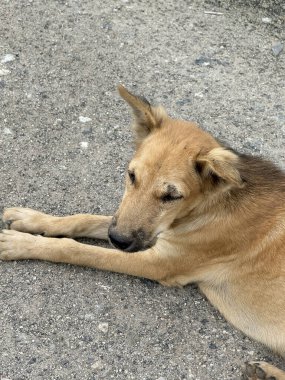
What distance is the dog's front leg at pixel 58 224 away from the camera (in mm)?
4438

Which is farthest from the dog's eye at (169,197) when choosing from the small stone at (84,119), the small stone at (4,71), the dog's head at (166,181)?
the small stone at (4,71)

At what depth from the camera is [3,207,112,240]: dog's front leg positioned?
4.44 metres

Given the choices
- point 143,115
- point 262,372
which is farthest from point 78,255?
point 262,372

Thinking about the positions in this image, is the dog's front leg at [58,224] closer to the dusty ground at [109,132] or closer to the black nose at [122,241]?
the dusty ground at [109,132]

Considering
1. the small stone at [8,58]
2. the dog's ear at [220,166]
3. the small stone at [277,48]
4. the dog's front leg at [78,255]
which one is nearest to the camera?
the dog's ear at [220,166]

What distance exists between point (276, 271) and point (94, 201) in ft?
5.42

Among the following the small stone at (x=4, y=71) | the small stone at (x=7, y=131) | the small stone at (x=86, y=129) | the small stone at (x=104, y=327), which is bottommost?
the small stone at (x=104, y=327)

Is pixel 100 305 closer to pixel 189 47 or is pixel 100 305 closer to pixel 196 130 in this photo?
pixel 196 130

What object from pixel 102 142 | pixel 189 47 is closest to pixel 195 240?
pixel 102 142

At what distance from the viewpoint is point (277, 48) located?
656 cm

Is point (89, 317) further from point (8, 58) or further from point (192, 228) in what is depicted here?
point (8, 58)

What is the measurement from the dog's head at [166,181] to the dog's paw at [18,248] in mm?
859

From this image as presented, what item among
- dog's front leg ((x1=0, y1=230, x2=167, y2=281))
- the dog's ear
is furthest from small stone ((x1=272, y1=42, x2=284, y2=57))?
dog's front leg ((x1=0, y1=230, x2=167, y2=281))

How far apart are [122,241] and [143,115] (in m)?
0.88
